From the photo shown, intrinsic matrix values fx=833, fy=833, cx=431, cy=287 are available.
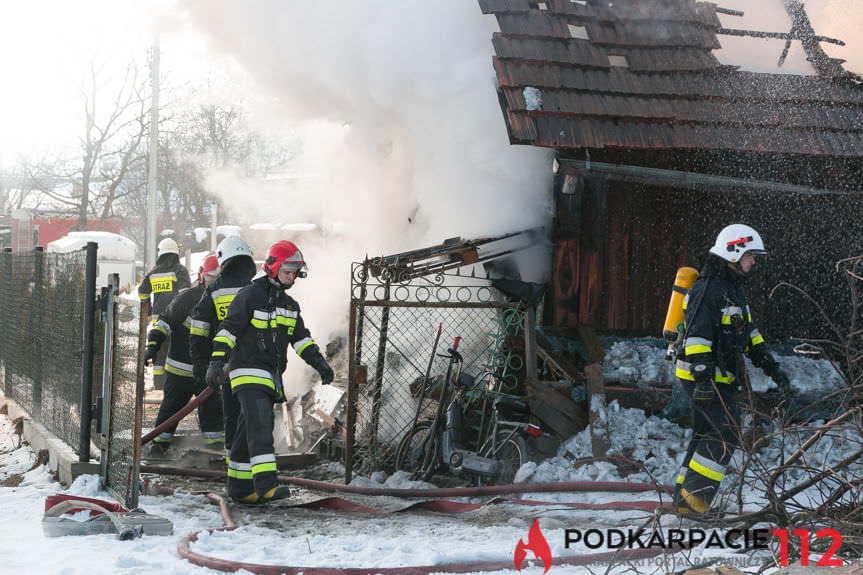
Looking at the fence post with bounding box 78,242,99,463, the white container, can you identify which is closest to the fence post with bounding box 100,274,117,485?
the fence post with bounding box 78,242,99,463

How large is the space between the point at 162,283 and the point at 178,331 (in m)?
1.64

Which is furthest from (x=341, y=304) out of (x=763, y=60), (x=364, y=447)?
(x=763, y=60)

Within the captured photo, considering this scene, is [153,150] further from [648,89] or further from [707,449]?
[707,449]

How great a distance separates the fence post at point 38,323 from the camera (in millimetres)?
8211

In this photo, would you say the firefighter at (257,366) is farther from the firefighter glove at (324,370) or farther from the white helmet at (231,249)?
the white helmet at (231,249)

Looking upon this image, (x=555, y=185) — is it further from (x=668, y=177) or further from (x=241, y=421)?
(x=241, y=421)

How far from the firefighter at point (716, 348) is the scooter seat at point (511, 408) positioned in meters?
1.65

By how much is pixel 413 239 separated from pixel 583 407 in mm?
3720

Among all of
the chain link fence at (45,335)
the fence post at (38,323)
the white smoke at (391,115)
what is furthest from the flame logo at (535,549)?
the fence post at (38,323)

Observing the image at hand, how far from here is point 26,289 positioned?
8867 mm

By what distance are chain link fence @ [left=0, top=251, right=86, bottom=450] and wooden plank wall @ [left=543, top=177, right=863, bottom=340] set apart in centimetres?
457

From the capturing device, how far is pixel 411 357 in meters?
8.88

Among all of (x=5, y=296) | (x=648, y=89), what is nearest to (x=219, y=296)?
(x=5, y=296)

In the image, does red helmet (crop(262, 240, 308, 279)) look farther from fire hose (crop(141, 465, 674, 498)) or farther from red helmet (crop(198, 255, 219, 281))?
red helmet (crop(198, 255, 219, 281))
